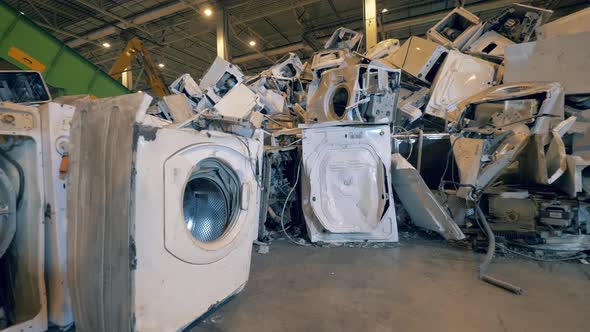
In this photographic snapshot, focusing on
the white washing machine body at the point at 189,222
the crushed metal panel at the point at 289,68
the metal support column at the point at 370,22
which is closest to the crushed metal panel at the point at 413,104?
the metal support column at the point at 370,22

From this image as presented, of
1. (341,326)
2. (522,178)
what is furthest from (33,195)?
(522,178)

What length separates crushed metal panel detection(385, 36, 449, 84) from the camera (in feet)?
12.0

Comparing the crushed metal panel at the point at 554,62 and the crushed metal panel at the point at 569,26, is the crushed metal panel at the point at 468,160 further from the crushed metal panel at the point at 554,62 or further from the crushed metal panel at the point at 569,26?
the crushed metal panel at the point at 569,26

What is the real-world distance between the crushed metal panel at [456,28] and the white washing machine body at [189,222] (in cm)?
390

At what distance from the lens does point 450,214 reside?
8.77 feet

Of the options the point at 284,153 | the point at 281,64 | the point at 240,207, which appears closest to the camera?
the point at 240,207

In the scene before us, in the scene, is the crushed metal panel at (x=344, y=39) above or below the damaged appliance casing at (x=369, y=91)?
above

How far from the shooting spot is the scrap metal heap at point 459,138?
224 centimetres

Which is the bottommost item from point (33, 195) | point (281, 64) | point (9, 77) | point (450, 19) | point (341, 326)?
point (341, 326)

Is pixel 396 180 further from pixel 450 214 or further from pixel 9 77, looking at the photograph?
pixel 9 77

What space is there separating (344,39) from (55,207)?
15.7 ft

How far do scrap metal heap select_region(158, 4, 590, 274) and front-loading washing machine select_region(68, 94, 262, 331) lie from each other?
0.42 meters

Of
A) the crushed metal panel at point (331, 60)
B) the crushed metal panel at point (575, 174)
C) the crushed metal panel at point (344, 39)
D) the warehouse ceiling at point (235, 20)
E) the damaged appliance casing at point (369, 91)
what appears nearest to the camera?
the crushed metal panel at point (575, 174)

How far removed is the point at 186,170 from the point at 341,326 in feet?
3.56
